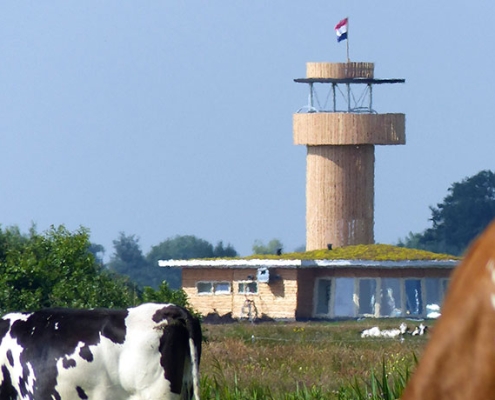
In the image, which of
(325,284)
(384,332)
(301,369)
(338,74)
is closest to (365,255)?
(325,284)

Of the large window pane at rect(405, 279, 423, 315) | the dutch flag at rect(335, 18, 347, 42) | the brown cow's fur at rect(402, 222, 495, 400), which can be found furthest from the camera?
the dutch flag at rect(335, 18, 347, 42)

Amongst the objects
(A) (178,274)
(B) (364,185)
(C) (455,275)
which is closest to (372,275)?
(B) (364,185)

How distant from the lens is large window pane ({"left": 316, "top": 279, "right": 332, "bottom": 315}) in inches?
2242

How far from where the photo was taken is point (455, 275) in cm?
147

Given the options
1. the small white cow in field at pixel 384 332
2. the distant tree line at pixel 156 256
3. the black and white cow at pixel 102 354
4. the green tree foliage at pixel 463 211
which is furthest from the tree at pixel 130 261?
the black and white cow at pixel 102 354

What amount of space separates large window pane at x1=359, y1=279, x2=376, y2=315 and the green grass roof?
1340 mm

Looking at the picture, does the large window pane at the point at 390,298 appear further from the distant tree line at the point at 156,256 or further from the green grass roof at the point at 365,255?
the distant tree line at the point at 156,256

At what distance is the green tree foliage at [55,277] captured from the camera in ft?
96.0

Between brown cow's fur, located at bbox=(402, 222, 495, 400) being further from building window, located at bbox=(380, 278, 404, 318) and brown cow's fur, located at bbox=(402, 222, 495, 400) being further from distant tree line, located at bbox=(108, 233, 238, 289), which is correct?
distant tree line, located at bbox=(108, 233, 238, 289)

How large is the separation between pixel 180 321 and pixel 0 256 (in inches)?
934

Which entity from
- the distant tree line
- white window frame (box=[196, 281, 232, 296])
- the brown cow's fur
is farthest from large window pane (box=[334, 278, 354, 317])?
the distant tree line

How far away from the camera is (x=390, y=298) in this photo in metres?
57.6

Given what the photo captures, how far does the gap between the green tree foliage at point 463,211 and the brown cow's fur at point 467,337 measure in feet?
367

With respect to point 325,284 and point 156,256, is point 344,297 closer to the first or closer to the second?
point 325,284
